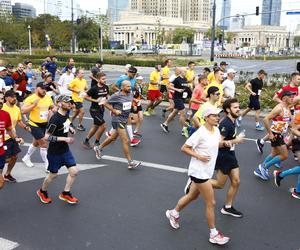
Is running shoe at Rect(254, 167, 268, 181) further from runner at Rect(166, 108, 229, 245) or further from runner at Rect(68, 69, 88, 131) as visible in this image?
runner at Rect(68, 69, 88, 131)

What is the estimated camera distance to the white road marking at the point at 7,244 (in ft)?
15.4

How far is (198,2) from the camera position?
166 m

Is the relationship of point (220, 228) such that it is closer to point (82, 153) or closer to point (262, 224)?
point (262, 224)

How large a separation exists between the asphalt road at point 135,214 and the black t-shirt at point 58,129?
2.78ft

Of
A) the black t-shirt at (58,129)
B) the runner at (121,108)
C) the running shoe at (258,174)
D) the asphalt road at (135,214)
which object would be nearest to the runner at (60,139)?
the black t-shirt at (58,129)

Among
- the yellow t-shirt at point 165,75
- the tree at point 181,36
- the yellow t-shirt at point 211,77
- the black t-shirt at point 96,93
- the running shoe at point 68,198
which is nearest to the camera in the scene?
the running shoe at point 68,198

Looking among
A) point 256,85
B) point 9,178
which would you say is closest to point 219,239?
point 9,178

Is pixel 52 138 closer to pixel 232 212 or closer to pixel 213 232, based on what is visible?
pixel 213 232

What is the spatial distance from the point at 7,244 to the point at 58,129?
1768 millimetres

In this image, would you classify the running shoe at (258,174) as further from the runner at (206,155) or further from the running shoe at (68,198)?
the running shoe at (68,198)

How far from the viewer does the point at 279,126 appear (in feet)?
22.4

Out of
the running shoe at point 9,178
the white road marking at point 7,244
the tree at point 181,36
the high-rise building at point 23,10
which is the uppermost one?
the high-rise building at point 23,10

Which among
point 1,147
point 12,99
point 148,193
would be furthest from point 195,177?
point 12,99

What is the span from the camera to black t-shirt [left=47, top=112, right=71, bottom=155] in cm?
579
